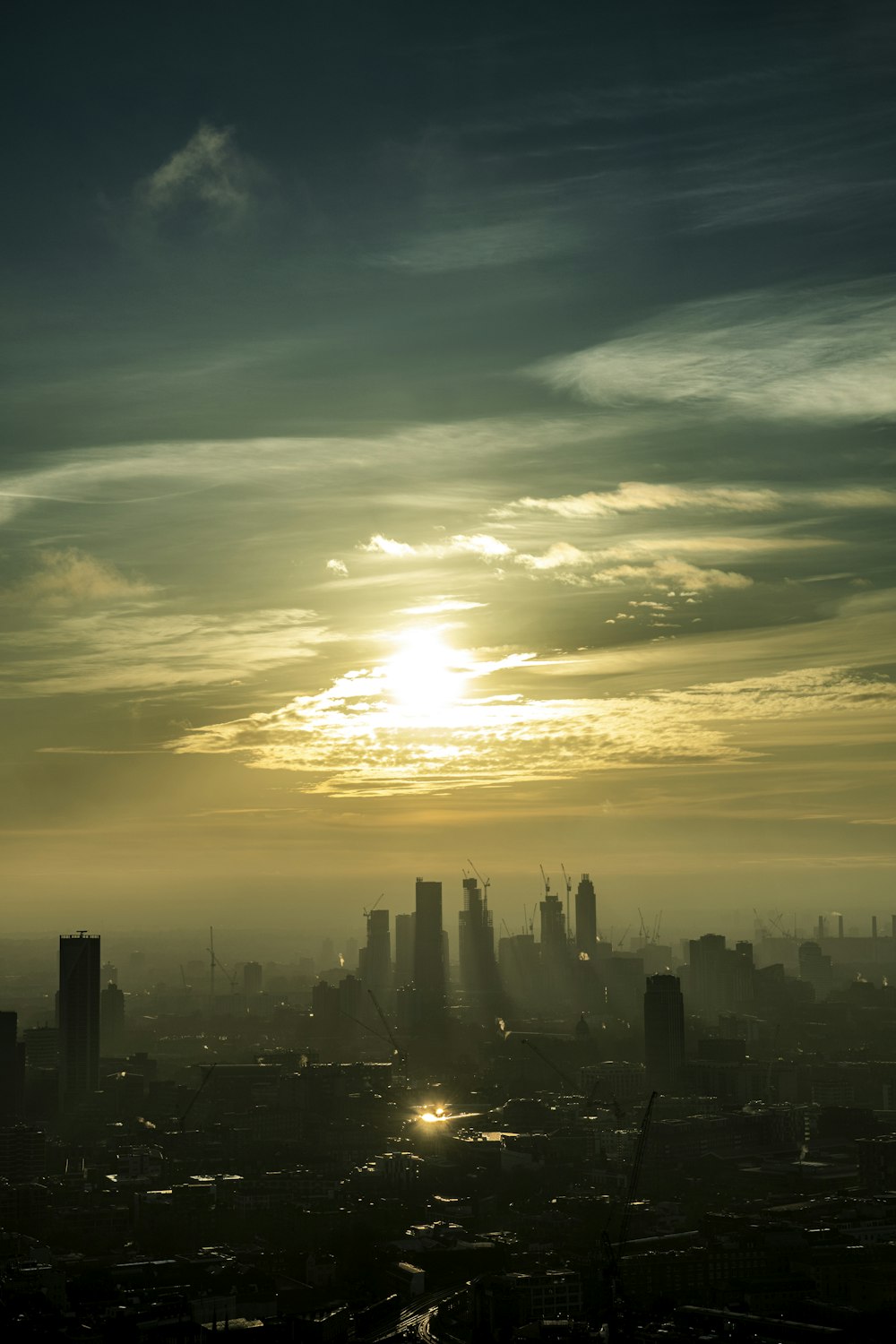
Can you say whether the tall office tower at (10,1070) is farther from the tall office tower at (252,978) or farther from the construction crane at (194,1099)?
the tall office tower at (252,978)

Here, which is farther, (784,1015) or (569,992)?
(569,992)

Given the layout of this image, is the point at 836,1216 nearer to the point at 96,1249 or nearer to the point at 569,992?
the point at 96,1249

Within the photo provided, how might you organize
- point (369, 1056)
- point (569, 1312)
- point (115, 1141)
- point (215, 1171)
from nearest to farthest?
point (569, 1312)
point (215, 1171)
point (115, 1141)
point (369, 1056)

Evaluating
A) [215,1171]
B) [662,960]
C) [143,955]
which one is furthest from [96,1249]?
[143,955]

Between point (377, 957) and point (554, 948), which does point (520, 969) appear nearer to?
point (554, 948)

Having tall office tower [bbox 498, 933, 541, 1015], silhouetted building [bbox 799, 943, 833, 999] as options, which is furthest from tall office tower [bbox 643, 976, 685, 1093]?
silhouetted building [bbox 799, 943, 833, 999]

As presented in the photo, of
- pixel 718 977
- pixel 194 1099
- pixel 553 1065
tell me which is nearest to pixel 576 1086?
pixel 553 1065
